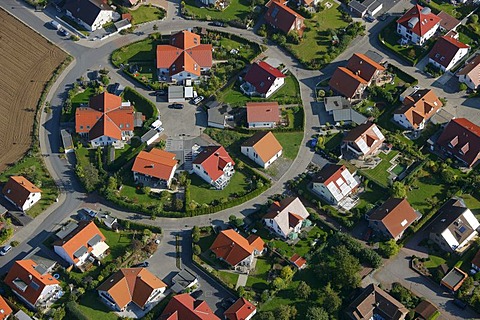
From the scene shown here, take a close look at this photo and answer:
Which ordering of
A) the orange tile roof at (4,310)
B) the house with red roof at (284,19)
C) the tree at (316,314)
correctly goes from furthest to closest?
the house with red roof at (284,19), the orange tile roof at (4,310), the tree at (316,314)

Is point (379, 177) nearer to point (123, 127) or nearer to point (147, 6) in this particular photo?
point (123, 127)

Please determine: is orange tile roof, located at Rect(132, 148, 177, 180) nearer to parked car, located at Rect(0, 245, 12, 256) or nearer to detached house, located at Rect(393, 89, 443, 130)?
parked car, located at Rect(0, 245, 12, 256)

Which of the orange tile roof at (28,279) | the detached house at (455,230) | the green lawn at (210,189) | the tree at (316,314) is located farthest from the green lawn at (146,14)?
the tree at (316,314)

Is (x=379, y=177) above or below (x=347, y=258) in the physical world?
above

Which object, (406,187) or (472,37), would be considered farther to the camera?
(472,37)

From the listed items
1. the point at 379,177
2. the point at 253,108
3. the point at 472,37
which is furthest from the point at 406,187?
the point at 472,37

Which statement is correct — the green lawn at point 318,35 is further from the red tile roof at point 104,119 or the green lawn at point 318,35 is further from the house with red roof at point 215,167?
the red tile roof at point 104,119

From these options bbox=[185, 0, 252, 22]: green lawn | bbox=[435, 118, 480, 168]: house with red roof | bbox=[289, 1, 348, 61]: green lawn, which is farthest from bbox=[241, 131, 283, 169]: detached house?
bbox=[185, 0, 252, 22]: green lawn
